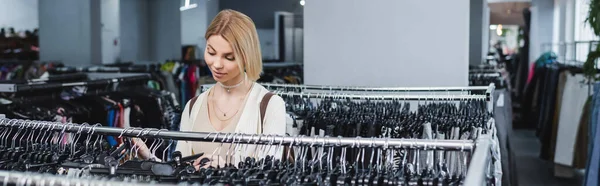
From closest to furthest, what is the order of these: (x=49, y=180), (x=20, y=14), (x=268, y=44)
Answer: (x=49, y=180), (x=20, y=14), (x=268, y=44)

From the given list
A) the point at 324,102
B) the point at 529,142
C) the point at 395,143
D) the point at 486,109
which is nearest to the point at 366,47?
the point at 324,102

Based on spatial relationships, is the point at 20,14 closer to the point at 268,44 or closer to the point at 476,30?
the point at 268,44

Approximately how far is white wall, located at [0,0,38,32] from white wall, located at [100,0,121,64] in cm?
108

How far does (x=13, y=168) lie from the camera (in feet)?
6.75

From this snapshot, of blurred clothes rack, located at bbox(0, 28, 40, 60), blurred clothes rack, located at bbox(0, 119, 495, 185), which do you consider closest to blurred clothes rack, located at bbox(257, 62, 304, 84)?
blurred clothes rack, located at bbox(0, 119, 495, 185)

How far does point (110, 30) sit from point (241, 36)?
908 cm

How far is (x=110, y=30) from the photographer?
1116 cm

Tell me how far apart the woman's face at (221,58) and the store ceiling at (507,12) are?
567 inches

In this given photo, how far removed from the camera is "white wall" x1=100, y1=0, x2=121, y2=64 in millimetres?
10961

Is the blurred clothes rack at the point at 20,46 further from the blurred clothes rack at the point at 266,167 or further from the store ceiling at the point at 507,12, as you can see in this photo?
the store ceiling at the point at 507,12

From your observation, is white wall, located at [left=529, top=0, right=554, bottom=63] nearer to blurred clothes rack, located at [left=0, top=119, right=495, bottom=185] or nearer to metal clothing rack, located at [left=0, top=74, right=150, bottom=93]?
metal clothing rack, located at [left=0, top=74, right=150, bottom=93]

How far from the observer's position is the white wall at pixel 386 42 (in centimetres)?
444

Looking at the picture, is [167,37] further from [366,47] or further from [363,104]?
[363,104]

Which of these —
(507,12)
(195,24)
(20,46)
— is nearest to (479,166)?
(195,24)
